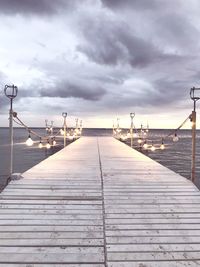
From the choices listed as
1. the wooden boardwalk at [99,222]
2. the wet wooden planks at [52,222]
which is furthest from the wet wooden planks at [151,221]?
the wet wooden planks at [52,222]

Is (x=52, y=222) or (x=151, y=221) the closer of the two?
(x=52, y=222)

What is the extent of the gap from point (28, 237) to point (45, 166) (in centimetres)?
687

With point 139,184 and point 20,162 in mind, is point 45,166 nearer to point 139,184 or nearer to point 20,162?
point 139,184

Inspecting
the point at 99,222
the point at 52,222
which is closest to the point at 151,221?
the point at 99,222

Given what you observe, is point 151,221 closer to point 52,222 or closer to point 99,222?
point 99,222

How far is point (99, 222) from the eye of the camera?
22.8ft

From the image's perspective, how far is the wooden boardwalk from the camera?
5562mm

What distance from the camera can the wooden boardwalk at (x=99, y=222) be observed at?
18.2 ft

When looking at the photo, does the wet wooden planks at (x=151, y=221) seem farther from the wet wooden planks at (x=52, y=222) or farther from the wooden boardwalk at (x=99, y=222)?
the wet wooden planks at (x=52, y=222)

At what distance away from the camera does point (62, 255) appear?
18.4 feet

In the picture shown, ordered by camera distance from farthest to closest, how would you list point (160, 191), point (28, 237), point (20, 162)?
point (20, 162), point (160, 191), point (28, 237)

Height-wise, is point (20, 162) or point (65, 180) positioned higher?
point (65, 180)

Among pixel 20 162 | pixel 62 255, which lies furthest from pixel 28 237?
pixel 20 162

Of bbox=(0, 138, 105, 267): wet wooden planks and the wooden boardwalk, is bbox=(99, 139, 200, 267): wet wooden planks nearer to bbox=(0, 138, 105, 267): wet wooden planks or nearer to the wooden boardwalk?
the wooden boardwalk
